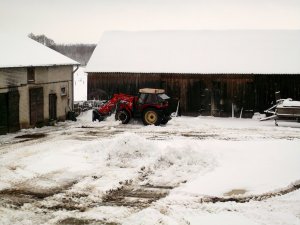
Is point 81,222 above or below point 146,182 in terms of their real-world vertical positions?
below

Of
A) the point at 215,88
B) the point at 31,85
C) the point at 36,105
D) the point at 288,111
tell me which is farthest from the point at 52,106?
the point at 288,111

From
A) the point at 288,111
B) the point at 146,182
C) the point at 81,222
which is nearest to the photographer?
the point at 81,222

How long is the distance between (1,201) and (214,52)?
21045 millimetres

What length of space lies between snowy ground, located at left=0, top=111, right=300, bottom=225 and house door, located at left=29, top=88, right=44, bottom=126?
4.02 metres

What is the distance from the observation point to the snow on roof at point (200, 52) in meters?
26.6

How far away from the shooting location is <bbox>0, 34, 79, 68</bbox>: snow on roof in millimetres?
20312

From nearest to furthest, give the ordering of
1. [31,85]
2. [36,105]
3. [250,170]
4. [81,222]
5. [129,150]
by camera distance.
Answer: [81,222]
[250,170]
[129,150]
[31,85]
[36,105]

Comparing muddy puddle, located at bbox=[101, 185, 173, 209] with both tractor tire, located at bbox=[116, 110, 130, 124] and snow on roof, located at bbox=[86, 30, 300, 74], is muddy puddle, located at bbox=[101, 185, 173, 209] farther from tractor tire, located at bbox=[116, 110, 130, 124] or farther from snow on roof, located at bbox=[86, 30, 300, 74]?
snow on roof, located at bbox=[86, 30, 300, 74]

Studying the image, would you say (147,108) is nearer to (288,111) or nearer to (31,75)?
(31,75)

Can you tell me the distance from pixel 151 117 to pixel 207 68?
6865 millimetres

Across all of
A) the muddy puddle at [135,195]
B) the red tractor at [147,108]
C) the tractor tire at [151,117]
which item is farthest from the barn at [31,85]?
the muddy puddle at [135,195]

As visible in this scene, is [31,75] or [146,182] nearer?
[146,182]

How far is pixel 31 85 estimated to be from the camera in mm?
21734

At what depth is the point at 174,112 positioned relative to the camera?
2734 cm
